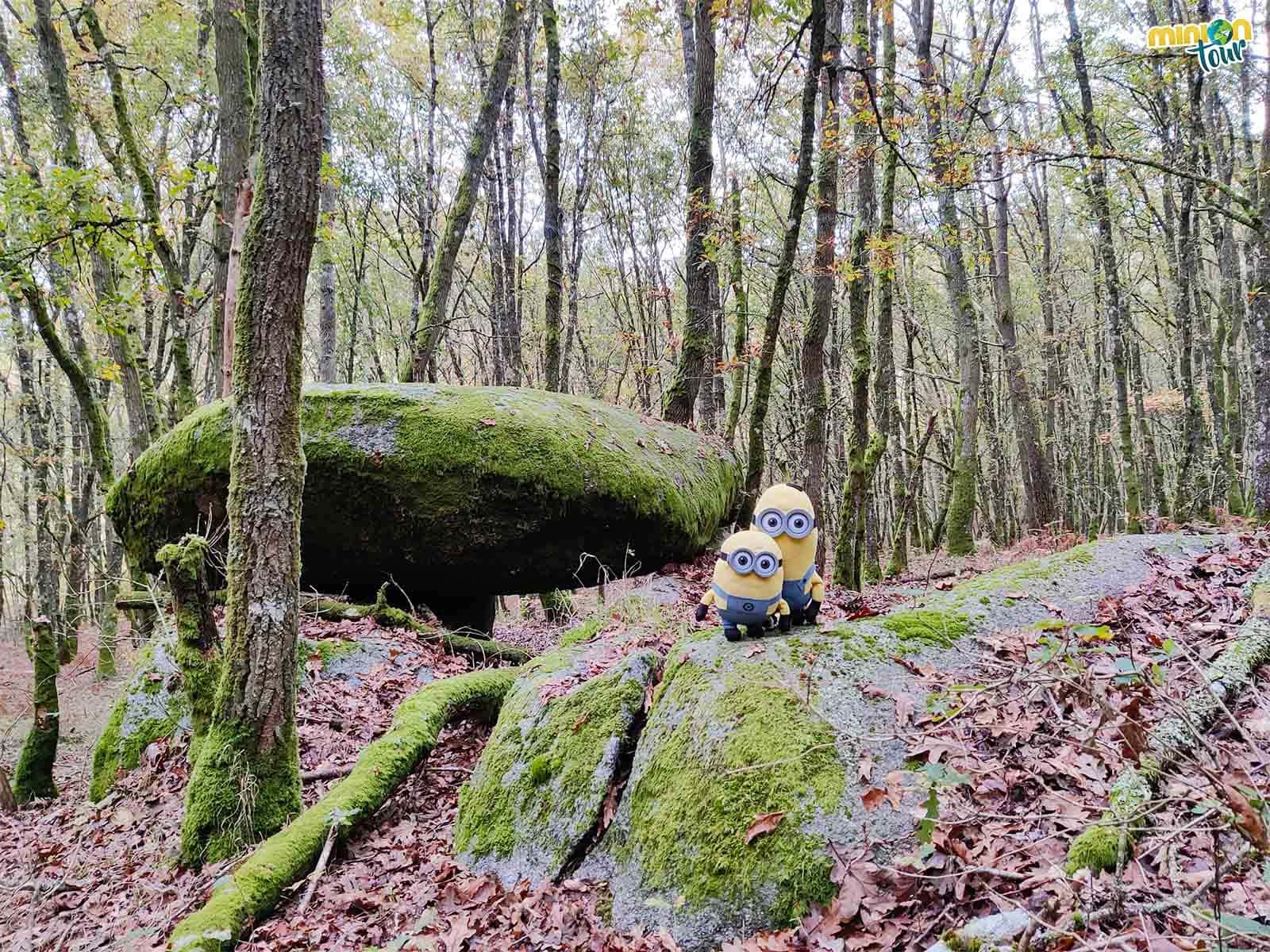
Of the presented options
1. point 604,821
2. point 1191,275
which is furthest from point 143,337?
point 1191,275

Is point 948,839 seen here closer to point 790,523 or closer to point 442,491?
point 790,523

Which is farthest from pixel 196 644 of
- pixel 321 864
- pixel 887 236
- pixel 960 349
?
pixel 960 349

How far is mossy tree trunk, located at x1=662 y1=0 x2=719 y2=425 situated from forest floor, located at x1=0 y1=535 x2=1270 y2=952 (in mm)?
4266

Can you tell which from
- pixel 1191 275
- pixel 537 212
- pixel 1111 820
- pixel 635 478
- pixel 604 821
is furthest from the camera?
pixel 537 212

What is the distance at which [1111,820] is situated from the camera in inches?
75.7

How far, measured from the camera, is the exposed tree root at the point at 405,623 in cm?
675

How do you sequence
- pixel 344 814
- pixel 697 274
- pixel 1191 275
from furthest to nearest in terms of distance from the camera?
1. pixel 1191 275
2. pixel 697 274
3. pixel 344 814

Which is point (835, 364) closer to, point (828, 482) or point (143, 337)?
point (828, 482)

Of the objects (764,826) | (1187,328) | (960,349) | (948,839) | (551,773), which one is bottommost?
(551,773)

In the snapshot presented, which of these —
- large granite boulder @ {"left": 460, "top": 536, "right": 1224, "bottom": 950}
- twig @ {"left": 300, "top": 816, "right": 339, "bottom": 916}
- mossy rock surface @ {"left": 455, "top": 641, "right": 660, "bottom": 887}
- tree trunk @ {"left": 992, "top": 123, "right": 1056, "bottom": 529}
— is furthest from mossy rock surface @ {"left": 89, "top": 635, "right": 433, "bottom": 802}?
tree trunk @ {"left": 992, "top": 123, "right": 1056, "bottom": 529}

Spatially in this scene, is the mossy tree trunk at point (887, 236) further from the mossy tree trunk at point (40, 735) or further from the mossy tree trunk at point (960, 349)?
the mossy tree trunk at point (40, 735)

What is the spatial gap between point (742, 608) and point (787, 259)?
5510 millimetres

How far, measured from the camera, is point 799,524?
10.6ft

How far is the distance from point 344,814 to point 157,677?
3067mm
